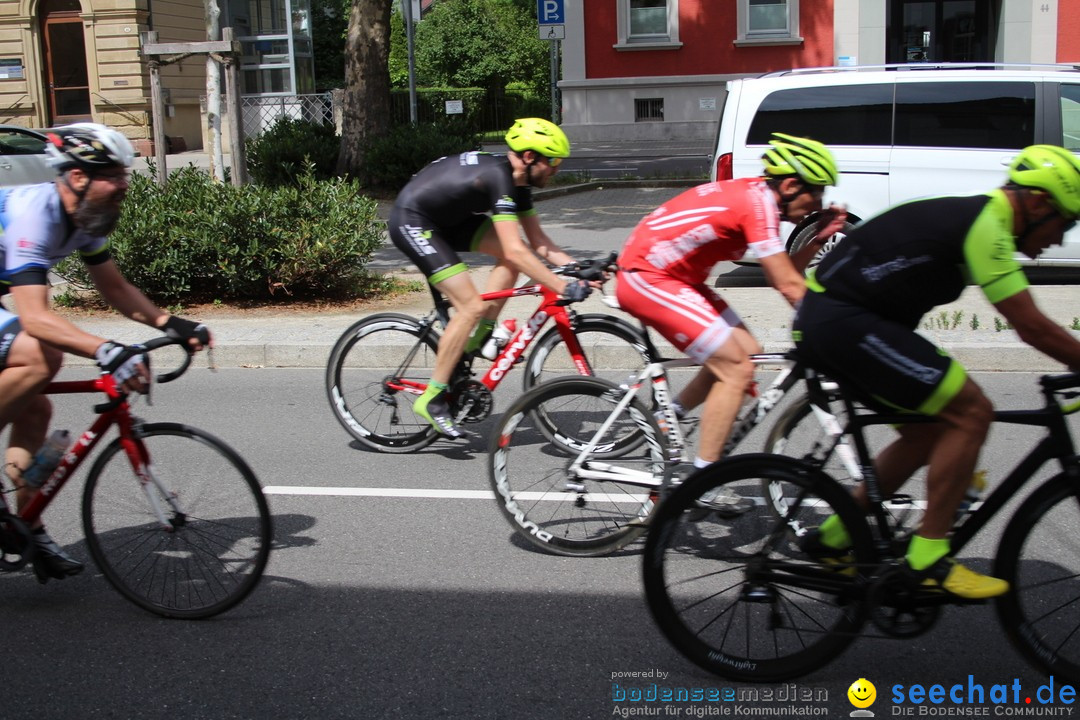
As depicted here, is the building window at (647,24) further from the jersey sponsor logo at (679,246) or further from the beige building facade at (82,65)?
the jersey sponsor logo at (679,246)

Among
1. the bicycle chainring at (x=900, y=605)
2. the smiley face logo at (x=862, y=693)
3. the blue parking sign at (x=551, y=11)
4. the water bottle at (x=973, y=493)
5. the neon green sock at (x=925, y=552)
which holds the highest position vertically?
the blue parking sign at (x=551, y=11)

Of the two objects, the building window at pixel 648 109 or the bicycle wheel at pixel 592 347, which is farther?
the building window at pixel 648 109

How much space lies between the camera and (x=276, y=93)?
2967cm

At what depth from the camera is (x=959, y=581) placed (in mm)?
3441

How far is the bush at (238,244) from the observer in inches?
383

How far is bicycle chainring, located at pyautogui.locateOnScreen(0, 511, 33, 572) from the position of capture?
13.6 ft

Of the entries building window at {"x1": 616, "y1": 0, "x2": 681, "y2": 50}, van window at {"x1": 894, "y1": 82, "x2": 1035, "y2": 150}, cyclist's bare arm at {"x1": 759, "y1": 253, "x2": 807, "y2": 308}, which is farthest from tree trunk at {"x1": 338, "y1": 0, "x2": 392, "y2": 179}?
cyclist's bare arm at {"x1": 759, "y1": 253, "x2": 807, "y2": 308}

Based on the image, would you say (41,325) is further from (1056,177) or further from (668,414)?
(1056,177)

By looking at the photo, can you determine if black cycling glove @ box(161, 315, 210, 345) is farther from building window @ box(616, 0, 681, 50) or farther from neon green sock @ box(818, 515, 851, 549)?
building window @ box(616, 0, 681, 50)

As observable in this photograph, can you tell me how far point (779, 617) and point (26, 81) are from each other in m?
32.6

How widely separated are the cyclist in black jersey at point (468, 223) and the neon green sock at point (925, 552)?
2.70 m

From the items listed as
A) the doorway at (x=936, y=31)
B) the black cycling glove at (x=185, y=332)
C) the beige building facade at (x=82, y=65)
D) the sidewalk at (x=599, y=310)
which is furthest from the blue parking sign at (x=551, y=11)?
the black cycling glove at (x=185, y=332)

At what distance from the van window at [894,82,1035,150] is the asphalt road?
22.2 feet

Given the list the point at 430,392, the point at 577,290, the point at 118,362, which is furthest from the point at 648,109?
the point at 118,362
